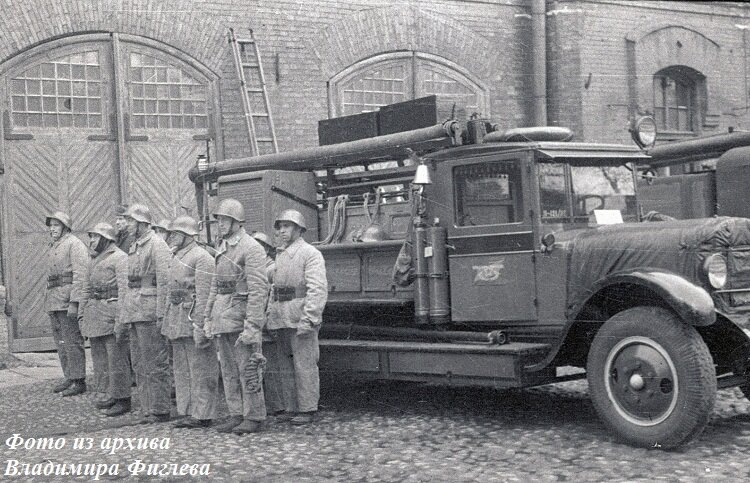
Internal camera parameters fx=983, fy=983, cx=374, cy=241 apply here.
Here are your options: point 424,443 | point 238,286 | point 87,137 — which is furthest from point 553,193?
point 87,137

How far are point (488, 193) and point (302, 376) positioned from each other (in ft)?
6.38

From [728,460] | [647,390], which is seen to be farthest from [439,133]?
[728,460]

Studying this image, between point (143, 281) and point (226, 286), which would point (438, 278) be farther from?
point (143, 281)

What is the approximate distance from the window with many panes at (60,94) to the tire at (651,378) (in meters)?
8.01

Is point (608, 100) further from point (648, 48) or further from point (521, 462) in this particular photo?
point (521, 462)

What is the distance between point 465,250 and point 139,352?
2.90 metres

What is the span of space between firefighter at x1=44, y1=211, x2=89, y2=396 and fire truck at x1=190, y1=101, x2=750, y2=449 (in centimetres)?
194

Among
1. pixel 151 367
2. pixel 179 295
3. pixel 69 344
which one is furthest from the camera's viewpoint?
pixel 69 344

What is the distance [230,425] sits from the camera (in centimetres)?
727

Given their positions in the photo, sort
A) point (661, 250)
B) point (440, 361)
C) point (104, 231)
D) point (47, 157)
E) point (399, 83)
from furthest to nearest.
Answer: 1. point (399, 83)
2. point (47, 157)
3. point (104, 231)
4. point (440, 361)
5. point (661, 250)

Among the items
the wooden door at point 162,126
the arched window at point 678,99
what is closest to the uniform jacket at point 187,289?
the wooden door at point 162,126

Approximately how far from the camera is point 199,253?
303 inches

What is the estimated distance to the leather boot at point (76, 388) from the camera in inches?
367

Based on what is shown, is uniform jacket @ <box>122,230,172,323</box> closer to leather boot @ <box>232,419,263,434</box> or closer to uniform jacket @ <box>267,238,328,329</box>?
uniform jacket @ <box>267,238,328,329</box>
